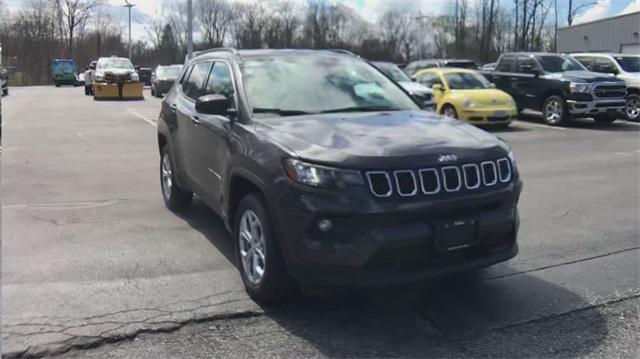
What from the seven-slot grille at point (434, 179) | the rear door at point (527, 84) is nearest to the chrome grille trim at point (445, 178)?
the seven-slot grille at point (434, 179)

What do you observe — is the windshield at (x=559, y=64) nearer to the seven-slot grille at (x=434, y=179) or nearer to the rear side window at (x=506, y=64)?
the rear side window at (x=506, y=64)

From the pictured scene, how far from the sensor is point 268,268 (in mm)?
4027

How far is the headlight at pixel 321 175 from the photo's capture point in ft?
11.8

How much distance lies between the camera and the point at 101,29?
8044 centimetres

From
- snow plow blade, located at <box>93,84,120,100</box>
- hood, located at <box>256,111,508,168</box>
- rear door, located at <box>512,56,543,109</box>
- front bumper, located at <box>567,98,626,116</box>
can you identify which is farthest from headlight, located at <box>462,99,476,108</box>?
snow plow blade, located at <box>93,84,120,100</box>

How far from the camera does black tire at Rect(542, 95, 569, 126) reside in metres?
16.3

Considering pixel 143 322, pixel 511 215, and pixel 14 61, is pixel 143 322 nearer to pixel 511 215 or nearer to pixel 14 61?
pixel 511 215

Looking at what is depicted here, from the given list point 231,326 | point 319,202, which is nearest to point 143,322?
point 231,326

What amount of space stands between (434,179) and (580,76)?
551 inches

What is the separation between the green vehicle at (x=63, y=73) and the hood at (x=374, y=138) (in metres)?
51.8

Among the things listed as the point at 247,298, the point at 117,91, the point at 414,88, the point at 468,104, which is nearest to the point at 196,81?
the point at 247,298

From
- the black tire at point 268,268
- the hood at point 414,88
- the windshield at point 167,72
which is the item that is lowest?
the black tire at point 268,268

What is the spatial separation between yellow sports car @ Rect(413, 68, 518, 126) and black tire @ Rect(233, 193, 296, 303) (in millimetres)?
11671

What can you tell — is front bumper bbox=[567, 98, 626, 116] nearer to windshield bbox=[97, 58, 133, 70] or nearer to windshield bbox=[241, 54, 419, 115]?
windshield bbox=[241, 54, 419, 115]
